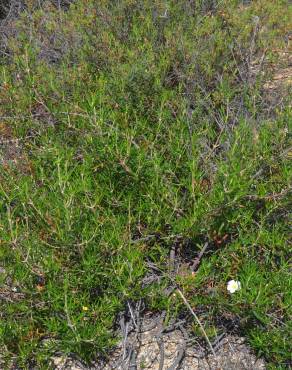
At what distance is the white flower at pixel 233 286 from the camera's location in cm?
270

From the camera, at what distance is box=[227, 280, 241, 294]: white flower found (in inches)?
106

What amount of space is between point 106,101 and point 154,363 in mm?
1837

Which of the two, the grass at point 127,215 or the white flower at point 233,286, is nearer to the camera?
the grass at point 127,215

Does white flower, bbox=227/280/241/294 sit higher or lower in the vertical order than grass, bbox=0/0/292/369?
lower

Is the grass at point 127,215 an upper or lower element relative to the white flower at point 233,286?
upper

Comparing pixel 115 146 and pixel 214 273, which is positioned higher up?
pixel 115 146

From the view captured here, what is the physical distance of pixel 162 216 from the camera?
2887 mm

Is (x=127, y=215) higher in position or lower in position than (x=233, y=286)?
higher

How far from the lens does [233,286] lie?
2.74m

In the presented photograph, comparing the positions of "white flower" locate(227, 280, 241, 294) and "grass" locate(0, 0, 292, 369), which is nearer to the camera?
"grass" locate(0, 0, 292, 369)

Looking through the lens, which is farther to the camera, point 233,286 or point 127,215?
point 127,215

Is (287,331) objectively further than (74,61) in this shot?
No

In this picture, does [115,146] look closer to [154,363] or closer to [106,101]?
[106,101]

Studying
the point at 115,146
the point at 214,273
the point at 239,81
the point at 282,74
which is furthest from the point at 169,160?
the point at 282,74
